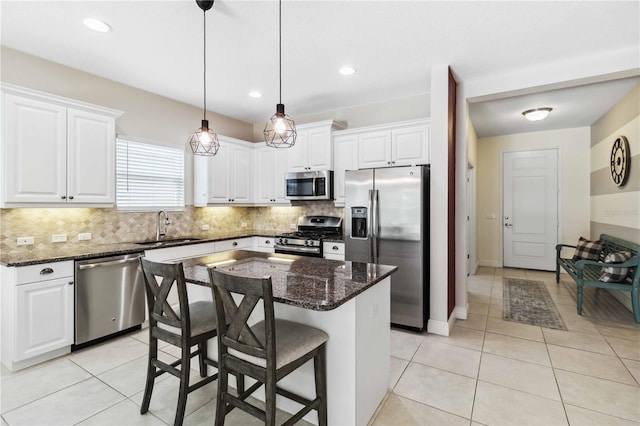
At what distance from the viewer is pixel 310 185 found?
15.0ft

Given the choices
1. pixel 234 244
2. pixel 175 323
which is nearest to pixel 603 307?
pixel 234 244

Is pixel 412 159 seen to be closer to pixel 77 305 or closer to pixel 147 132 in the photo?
pixel 147 132

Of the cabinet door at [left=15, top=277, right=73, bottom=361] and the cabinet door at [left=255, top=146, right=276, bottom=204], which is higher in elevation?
the cabinet door at [left=255, top=146, right=276, bottom=204]

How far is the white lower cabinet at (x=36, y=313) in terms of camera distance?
2617 mm

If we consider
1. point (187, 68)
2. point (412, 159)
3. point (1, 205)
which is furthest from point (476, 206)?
point (1, 205)

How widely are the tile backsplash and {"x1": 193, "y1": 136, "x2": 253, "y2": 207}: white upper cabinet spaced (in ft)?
1.05

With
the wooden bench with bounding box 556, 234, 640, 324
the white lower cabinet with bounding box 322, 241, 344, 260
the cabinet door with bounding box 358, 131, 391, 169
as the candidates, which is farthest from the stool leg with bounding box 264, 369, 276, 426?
the wooden bench with bounding box 556, 234, 640, 324

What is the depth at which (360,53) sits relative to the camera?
305 cm

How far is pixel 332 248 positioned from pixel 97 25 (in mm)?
3166

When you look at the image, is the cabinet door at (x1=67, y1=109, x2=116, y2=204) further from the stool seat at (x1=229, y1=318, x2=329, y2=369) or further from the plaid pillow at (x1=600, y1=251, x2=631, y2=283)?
the plaid pillow at (x1=600, y1=251, x2=631, y2=283)

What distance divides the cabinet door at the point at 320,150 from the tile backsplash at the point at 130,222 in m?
0.65

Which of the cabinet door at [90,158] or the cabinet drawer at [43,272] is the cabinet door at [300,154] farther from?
the cabinet drawer at [43,272]

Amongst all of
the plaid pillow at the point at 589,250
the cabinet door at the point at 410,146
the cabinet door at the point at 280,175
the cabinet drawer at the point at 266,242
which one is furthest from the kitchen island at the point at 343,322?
the plaid pillow at the point at 589,250

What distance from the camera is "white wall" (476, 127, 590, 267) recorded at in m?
6.00
